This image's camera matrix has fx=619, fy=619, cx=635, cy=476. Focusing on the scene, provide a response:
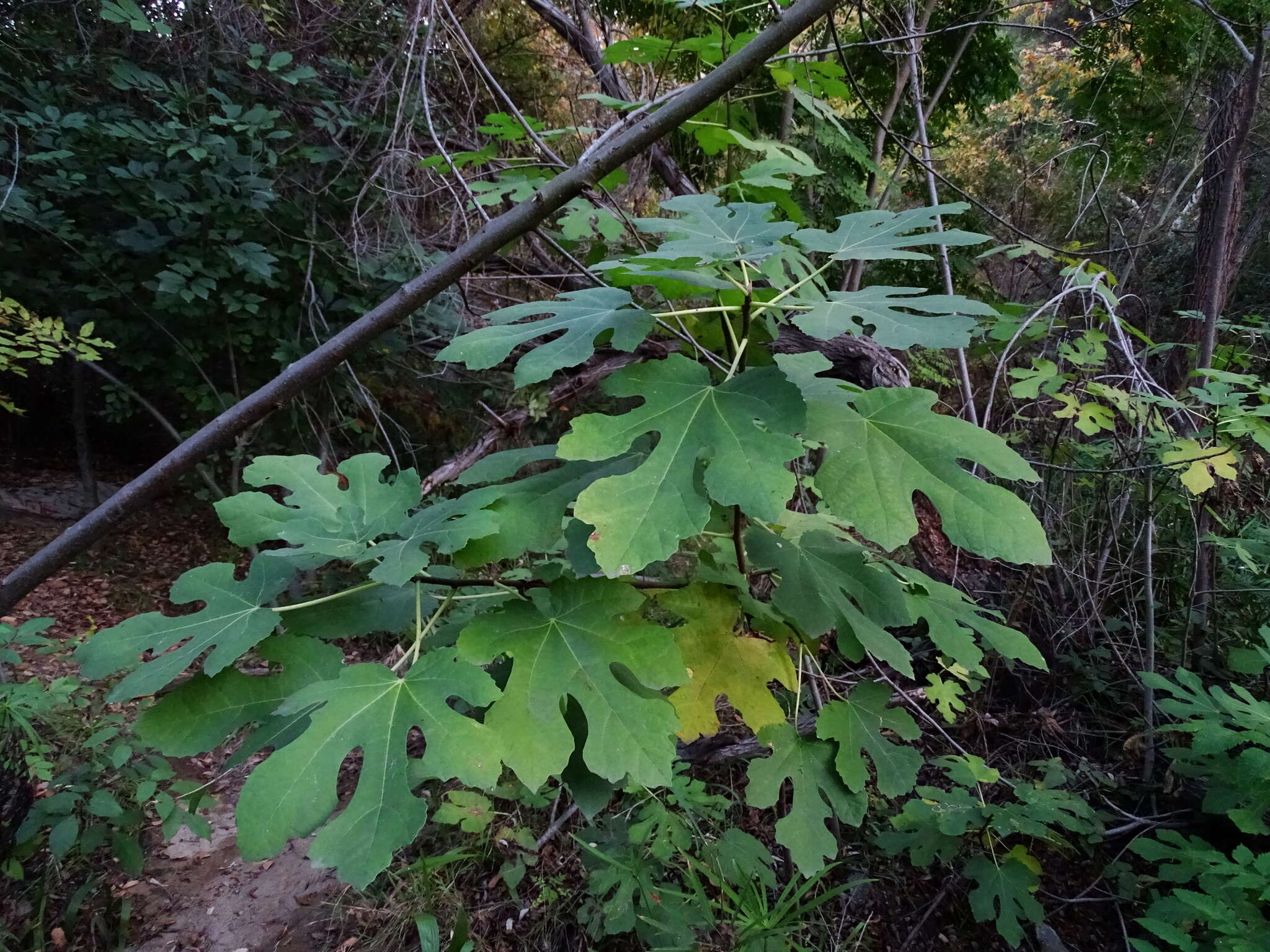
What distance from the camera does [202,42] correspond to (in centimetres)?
348

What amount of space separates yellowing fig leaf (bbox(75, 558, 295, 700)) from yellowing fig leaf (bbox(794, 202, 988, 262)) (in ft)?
3.44

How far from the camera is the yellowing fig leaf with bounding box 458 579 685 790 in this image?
83cm

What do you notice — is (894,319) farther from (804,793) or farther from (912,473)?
(804,793)

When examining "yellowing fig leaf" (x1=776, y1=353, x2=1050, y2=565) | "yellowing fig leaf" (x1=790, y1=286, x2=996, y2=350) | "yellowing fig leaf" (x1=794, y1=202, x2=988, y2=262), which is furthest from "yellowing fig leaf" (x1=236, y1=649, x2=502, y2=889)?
"yellowing fig leaf" (x1=794, y1=202, x2=988, y2=262)

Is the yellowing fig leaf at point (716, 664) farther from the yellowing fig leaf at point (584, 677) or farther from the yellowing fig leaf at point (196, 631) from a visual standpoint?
the yellowing fig leaf at point (196, 631)

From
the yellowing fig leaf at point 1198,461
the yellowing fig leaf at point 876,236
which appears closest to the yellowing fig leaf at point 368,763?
the yellowing fig leaf at point 876,236

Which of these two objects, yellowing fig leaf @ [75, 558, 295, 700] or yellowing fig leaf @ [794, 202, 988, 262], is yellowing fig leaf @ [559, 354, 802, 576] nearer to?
yellowing fig leaf @ [794, 202, 988, 262]

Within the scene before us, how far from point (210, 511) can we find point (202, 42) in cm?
343

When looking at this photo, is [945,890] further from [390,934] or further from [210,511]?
[210,511]

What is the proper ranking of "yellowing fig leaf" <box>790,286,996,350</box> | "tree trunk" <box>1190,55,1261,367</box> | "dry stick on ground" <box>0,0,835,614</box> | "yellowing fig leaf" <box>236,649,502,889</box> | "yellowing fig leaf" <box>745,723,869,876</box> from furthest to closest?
"tree trunk" <box>1190,55,1261,367</box> → "yellowing fig leaf" <box>745,723,869,876</box> → "dry stick on ground" <box>0,0,835,614</box> → "yellowing fig leaf" <box>790,286,996,350</box> → "yellowing fig leaf" <box>236,649,502,889</box>

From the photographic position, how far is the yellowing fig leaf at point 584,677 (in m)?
0.83

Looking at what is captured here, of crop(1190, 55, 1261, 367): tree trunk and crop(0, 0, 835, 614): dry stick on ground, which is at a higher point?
crop(0, 0, 835, 614): dry stick on ground

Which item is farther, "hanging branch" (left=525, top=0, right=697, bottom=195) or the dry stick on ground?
"hanging branch" (left=525, top=0, right=697, bottom=195)

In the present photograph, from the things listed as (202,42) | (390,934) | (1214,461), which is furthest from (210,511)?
(1214,461)
